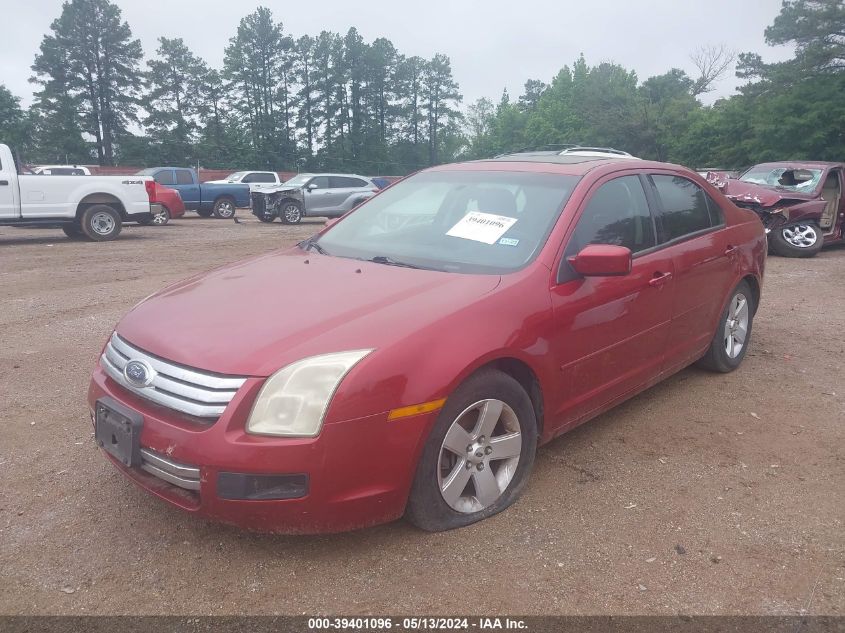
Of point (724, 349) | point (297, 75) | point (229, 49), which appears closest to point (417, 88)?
point (297, 75)

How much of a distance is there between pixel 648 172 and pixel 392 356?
240cm

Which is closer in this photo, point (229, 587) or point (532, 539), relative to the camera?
point (229, 587)

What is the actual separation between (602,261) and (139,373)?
205 cm

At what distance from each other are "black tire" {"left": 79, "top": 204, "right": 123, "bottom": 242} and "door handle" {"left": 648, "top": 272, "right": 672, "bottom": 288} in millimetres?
12694

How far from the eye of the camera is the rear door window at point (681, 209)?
3986mm

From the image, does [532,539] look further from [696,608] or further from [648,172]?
[648,172]

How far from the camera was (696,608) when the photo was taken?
93.4 inches

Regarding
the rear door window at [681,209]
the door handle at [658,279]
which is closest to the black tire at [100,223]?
the rear door window at [681,209]

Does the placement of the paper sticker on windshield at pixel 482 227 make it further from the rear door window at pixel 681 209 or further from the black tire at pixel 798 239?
the black tire at pixel 798 239

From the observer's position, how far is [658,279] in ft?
12.1

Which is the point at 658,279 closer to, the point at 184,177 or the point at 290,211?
the point at 290,211

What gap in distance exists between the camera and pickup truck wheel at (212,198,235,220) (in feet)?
69.6

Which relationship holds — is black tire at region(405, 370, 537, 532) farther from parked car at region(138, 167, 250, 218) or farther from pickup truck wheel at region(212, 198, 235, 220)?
pickup truck wheel at region(212, 198, 235, 220)

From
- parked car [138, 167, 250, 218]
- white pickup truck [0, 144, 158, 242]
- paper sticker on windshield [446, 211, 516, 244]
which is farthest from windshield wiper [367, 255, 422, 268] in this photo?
parked car [138, 167, 250, 218]
